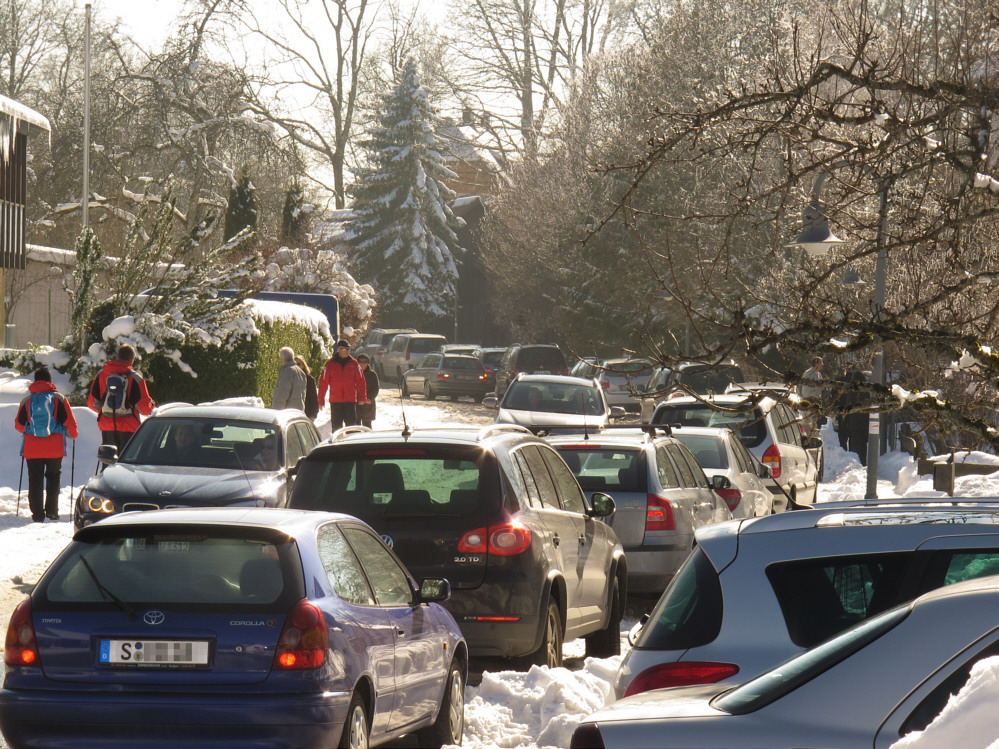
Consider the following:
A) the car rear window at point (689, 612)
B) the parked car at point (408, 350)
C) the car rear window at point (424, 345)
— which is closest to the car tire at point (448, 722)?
the car rear window at point (689, 612)

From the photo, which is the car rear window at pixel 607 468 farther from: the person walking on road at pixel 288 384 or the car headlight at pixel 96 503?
the person walking on road at pixel 288 384

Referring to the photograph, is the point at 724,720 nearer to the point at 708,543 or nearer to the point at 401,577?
the point at 708,543

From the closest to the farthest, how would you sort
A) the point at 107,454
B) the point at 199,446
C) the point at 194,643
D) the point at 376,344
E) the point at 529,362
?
the point at 194,643, the point at 107,454, the point at 199,446, the point at 529,362, the point at 376,344

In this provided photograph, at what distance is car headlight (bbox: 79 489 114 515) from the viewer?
1182 cm

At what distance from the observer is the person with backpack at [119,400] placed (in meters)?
16.9

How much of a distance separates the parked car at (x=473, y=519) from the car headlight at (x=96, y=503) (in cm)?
357

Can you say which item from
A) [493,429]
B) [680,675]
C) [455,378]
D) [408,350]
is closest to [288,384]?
[493,429]

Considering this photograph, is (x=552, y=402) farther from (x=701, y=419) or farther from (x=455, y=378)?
(x=455, y=378)

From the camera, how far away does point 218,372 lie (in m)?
27.7

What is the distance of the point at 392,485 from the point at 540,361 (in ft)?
113

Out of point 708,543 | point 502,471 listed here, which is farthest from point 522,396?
point 708,543

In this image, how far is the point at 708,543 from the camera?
4887mm

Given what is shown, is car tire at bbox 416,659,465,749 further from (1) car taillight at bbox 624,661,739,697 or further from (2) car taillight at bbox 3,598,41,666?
(1) car taillight at bbox 624,661,739,697

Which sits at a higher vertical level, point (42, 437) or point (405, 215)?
point (405, 215)
